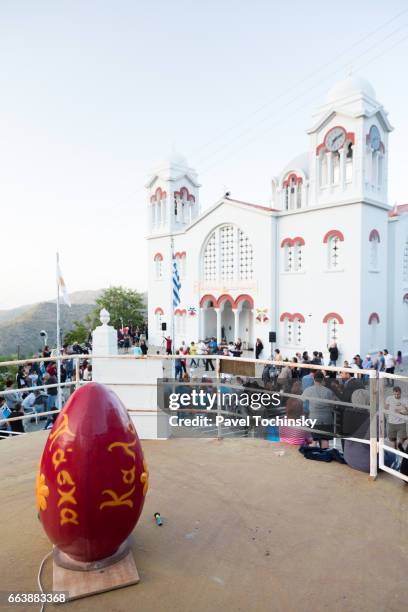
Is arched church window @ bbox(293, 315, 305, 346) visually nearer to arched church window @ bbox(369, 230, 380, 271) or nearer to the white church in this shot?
the white church

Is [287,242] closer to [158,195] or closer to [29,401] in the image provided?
[158,195]

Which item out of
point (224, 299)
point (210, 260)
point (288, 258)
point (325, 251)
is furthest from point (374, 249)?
point (210, 260)

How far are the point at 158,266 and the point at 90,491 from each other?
32571 millimetres

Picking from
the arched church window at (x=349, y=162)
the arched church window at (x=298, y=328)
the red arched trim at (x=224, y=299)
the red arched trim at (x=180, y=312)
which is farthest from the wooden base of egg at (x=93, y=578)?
the red arched trim at (x=180, y=312)

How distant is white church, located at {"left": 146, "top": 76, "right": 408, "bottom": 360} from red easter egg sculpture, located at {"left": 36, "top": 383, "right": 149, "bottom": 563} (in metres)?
20.8

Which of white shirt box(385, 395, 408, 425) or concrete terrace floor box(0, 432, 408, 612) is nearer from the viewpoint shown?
concrete terrace floor box(0, 432, 408, 612)

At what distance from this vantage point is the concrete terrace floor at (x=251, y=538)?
325 cm

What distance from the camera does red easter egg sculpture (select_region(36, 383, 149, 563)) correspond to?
336cm

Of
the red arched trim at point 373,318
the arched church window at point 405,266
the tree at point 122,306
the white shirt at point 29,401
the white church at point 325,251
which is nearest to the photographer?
the white shirt at point 29,401

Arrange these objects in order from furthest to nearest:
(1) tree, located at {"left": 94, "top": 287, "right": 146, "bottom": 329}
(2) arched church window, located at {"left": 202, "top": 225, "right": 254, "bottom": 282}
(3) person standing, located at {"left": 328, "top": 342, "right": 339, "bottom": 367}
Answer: (1) tree, located at {"left": 94, "top": 287, "right": 146, "bottom": 329} → (2) arched church window, located at {"left": 202, "top": 225, "right": 254, "bottom": 282} → (3) person standing, located at {"left": 328, "top": 342, "right": 339, "bottom": 367}

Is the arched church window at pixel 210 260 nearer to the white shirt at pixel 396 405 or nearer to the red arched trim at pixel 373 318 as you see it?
the red arched trim at pixel 373 318

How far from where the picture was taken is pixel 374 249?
2386 centimetres

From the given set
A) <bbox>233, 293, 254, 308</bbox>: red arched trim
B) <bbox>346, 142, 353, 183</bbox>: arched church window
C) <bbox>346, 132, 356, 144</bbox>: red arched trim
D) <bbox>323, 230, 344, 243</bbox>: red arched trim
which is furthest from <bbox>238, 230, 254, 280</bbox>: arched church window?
<bbox>346, 132, 356, 144</bbox>: red arched trim

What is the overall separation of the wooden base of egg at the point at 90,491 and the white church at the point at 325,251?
68.1 feet
